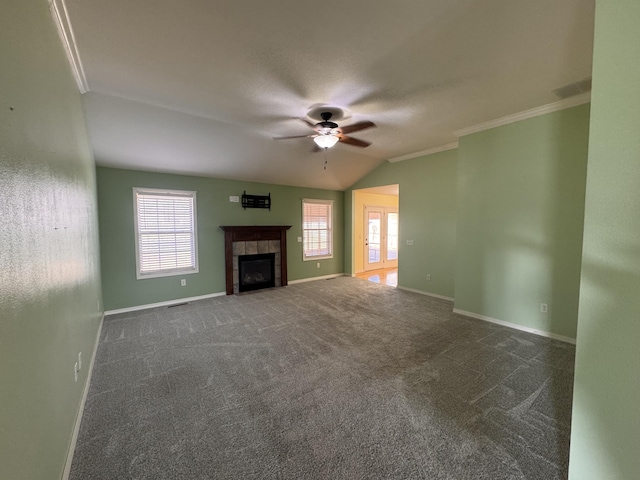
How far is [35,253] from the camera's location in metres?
1.18

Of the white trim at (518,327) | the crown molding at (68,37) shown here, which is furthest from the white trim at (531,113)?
the crown molding at (68,37)

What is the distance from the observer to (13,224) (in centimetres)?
95

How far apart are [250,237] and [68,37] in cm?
402

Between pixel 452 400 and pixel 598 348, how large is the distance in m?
1.36

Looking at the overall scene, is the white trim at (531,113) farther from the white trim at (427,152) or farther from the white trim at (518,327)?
the white trim at (518,327)

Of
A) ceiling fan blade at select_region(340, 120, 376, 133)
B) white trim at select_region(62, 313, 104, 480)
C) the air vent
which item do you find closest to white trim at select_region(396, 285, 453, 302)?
the air vent

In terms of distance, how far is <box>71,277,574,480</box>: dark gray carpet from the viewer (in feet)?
5.06

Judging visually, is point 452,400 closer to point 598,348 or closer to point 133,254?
point 598,348

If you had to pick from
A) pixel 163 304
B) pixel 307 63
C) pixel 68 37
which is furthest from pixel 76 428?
pixel 307 63

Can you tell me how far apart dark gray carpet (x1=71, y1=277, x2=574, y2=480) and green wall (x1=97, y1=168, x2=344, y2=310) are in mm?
1010

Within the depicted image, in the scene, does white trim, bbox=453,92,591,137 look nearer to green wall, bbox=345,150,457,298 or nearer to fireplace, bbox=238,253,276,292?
green wall, bbox=345,150,457,298

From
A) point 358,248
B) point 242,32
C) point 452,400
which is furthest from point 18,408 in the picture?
point 358,248

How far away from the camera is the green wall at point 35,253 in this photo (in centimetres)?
90

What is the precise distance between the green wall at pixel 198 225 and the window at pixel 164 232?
0.10 meters
